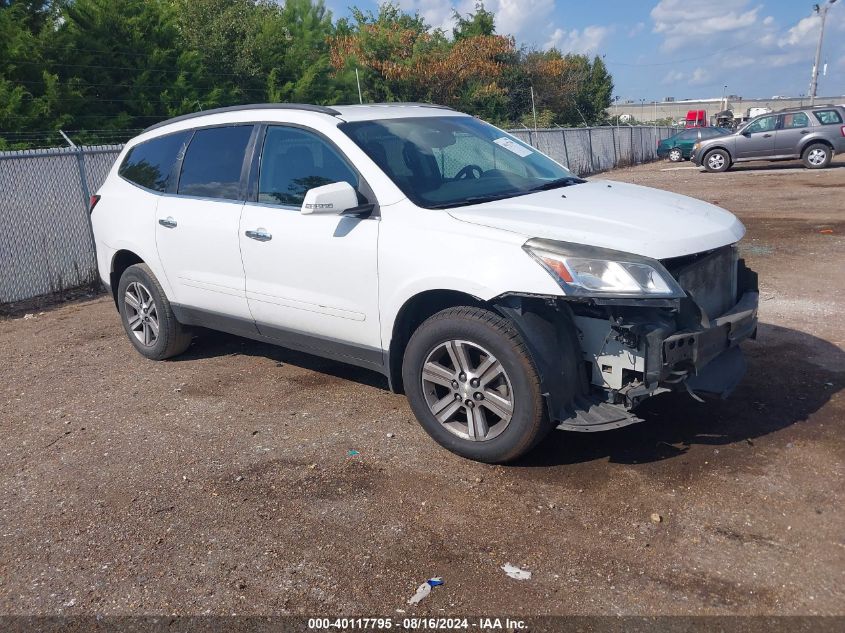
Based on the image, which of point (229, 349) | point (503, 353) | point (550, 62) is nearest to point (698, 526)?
point (503, 353)

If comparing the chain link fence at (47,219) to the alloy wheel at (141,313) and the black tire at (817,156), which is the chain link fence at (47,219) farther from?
the black tire at (817,156)

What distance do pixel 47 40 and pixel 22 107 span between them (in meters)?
1.89

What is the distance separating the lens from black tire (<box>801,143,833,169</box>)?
21.2 m

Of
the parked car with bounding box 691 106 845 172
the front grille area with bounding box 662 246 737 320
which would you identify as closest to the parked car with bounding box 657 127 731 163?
the parked car with bounding box 691 106 845 172

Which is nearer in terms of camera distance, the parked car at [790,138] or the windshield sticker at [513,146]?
the windshield sticker at [513,146]

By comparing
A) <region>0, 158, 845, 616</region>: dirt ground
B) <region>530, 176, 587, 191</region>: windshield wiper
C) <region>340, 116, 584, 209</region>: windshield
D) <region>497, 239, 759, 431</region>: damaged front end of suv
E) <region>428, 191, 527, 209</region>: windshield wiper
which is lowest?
<region>0, 158, 845, 616</region>: dirt ground

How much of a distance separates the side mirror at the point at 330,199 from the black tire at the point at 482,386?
2.66 ft

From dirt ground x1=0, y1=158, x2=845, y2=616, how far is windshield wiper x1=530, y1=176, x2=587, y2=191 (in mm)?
1493

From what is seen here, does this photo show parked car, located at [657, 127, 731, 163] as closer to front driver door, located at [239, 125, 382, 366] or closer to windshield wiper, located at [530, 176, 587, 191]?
windshield wiper, located at [530, 176, 587, 191]

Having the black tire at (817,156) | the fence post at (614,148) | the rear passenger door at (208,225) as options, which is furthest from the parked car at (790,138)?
the rear passenger door at (208,225)

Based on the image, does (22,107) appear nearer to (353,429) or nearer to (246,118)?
(246,118)

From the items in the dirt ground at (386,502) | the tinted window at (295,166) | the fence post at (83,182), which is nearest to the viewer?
the dirt ground at (386,502)

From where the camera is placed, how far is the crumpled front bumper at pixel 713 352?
3.59 m

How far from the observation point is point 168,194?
223 inches
